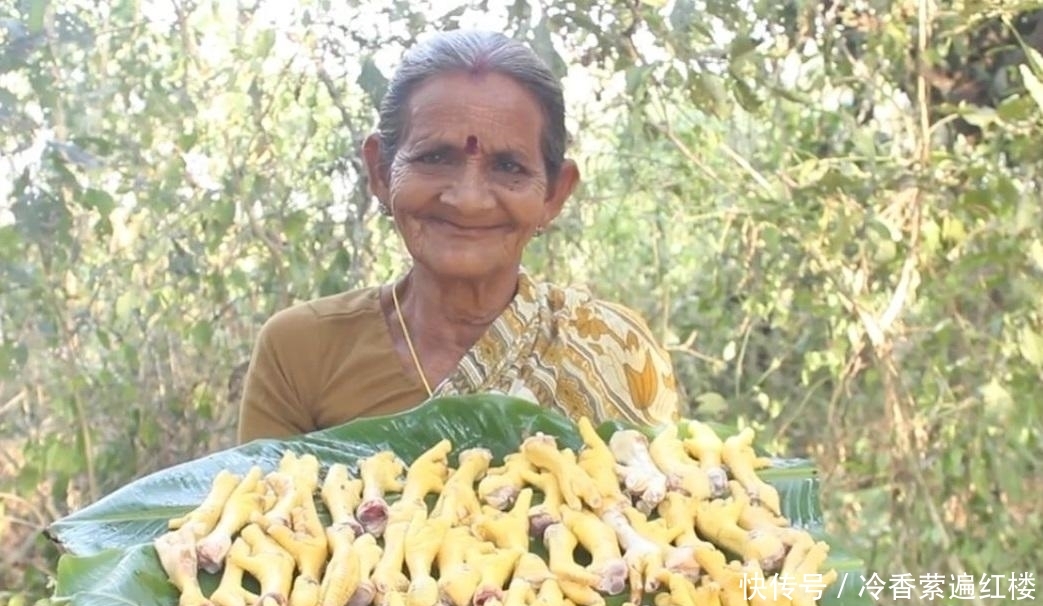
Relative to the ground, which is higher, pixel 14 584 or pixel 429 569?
pixel 429 569

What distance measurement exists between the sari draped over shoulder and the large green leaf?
155 mm

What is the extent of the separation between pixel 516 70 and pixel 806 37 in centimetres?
132

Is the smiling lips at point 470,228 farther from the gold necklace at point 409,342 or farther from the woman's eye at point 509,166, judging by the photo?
the gold necklace at point 409,342

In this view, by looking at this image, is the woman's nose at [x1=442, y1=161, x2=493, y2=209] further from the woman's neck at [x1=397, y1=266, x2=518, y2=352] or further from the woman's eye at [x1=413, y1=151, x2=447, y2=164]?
the woman's neck at [x1=397, y1=266, x2=518, y2=352]

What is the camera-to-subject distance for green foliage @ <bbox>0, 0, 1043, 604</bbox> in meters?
2.00

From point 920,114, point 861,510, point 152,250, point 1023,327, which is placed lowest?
point 861,510

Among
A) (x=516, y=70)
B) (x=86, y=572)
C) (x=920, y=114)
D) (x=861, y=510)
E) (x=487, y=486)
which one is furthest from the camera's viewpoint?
(x=861, y=510)

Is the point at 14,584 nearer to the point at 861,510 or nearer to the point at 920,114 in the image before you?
the point at 861,510

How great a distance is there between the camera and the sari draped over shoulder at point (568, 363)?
124cm

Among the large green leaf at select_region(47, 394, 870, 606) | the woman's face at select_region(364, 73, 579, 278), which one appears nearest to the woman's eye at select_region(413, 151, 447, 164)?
the woman's face at select_region(364, 73, 579, 278)

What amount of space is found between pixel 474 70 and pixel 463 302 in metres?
0.24

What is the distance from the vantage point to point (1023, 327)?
2.18 meters

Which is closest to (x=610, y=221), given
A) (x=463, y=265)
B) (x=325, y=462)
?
(x=463, y=265)

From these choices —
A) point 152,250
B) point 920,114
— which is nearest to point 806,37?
point 920,114
